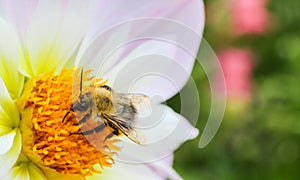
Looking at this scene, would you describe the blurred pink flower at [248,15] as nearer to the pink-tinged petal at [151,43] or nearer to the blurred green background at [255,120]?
the blurred green background at [255,120]

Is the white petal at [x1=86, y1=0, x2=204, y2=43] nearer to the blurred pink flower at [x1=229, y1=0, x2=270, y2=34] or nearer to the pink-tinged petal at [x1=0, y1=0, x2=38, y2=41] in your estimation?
the pink-tinged petal at [x1=0, y1=0, x2=38, y2=41]

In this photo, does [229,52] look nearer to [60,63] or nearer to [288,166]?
[288,166]

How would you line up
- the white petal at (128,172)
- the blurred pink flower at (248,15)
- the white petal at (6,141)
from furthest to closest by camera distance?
the blurred pink flower at (248,15) < the white petal at (128,172) < the white petal at (6,141)

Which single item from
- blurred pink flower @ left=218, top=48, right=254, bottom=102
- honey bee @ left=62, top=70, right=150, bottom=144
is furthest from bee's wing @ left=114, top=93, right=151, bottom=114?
blurred pink flower @ left=218, top=48, right=254, bottom=102

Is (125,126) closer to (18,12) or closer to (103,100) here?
(103,100)

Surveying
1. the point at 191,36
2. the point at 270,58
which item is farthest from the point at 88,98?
the point at 270,58

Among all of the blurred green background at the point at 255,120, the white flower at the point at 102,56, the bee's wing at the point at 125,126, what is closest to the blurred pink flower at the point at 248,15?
the blurred green background at the point at 255,120
